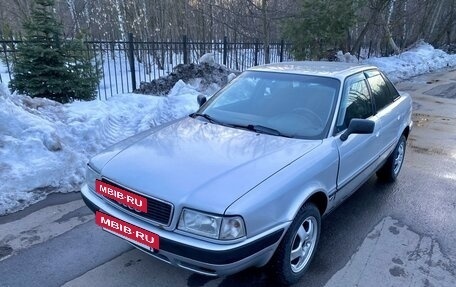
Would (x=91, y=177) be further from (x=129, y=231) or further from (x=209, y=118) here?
(x=209, y=118)

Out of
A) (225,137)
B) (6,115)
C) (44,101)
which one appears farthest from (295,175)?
(44,101)

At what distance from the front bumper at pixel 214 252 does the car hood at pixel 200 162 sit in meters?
0.22

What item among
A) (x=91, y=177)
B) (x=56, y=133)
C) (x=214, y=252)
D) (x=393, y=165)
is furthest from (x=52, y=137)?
(x=393, y=165)

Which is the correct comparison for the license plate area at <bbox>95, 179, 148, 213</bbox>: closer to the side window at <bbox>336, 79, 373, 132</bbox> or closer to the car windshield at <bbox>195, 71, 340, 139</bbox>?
the car windshield at <bbox>195, 71, 340, 139</bbox>

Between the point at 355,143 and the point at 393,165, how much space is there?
1.63m

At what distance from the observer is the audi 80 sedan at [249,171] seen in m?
2.24

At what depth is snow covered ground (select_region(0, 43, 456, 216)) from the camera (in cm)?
420

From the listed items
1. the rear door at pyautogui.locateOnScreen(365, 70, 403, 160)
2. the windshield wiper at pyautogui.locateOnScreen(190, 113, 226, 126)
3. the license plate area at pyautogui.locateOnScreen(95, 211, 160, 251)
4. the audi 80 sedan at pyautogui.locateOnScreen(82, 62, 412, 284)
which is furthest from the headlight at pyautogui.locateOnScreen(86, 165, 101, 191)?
the rear door at pyautogui.locateOnScreen(365, 70, 403, 160)

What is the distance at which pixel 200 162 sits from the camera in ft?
8.59

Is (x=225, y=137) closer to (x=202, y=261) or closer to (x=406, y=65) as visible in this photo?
(x=202, y=261)

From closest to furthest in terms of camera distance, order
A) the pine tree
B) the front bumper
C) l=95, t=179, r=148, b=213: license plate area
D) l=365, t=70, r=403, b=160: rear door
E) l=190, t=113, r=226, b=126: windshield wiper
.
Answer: the front bumper, l=95, t=179, r=148, b=213: license plate area, l=190, t=113, r=226, b=126: windshield wiper, l=365, t=70, r=403, b=160: rear door, the pine tree

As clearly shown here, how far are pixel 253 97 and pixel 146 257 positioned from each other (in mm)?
1771

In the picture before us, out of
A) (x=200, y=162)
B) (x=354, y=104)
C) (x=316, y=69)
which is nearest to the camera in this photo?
(x=200, y=162)

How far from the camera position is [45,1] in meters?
6.54
